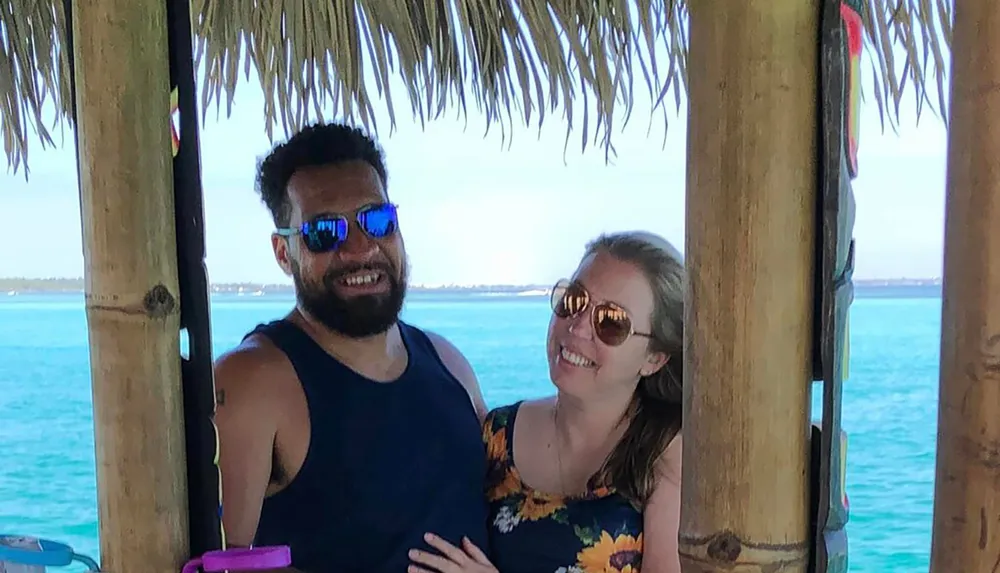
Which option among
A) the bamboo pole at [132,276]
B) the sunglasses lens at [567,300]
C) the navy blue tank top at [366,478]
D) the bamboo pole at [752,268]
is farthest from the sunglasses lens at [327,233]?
the bamboo pole at [752,268]

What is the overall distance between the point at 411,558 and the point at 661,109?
94 cm

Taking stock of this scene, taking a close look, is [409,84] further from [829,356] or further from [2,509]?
[2,509]

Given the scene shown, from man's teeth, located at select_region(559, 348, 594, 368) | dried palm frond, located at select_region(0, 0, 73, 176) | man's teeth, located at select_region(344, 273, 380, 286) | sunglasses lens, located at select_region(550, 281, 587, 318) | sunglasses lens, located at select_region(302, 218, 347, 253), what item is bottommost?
man's teeth, located at select_region(559, 348, 594, 368)

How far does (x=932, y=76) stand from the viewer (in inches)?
55.4

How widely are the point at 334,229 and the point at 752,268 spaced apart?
657 mm

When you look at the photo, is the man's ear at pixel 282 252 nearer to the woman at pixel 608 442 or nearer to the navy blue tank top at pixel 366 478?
the navy blue tank top at pixel 366 478

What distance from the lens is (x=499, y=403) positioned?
16.2 ft

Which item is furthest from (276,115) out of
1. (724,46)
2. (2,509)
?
(2,509)

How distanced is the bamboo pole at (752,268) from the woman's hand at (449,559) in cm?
58

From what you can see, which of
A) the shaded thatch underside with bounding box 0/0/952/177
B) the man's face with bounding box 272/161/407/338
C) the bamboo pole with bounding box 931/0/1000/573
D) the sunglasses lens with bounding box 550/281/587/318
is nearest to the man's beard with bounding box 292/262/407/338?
the man's face with bounding box 272/161/407/338

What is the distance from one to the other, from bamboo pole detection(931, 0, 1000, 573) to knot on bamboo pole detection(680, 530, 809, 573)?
0.27 ft

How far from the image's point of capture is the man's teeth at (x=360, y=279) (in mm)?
1068

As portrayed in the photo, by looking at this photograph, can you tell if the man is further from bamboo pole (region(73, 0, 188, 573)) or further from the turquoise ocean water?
bamboo pole (region(73, 0, 188, 573))

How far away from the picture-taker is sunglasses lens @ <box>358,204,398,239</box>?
3.53ft
